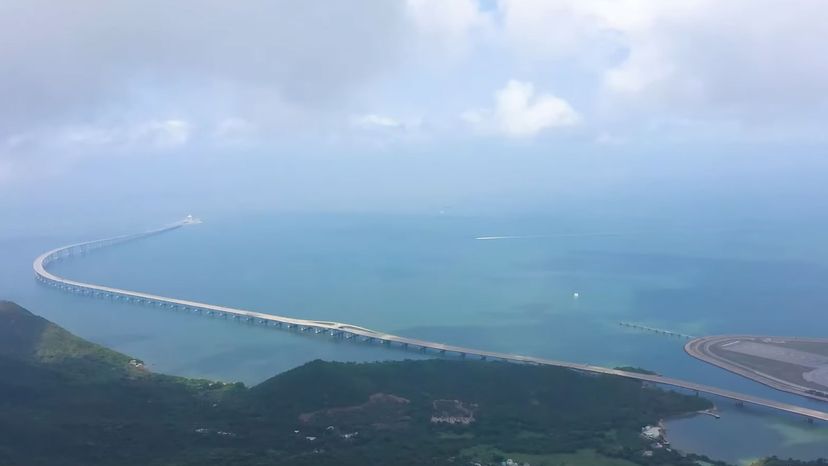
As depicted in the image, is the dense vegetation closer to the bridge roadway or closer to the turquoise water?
the bridge roadway

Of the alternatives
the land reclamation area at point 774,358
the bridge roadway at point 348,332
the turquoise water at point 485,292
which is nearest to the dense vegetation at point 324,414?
the bridge roadway at point 348,332

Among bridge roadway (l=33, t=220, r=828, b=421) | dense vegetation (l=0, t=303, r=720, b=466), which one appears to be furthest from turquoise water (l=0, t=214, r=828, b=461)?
dense vegetation (l=0, t=303, r=720, b=466)

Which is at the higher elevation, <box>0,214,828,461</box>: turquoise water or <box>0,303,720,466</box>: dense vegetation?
<box>0,214,828,461</box>: turquoise water

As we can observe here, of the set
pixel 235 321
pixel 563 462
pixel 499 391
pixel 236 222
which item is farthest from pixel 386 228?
pixel 563 462

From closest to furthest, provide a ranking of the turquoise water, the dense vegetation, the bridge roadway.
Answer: the dense vegetation
the bridge roadway
the turquoise water

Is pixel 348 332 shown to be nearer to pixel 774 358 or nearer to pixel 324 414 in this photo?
pixel 324 414

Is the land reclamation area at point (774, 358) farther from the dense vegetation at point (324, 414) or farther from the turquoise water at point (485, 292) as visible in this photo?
the dense vegetation at point (324, 414)
